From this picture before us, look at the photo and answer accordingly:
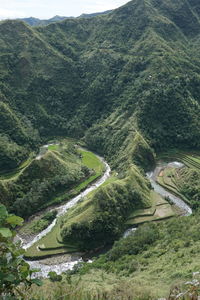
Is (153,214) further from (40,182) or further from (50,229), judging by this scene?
(40,182)

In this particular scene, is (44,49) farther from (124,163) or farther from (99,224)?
(99,224)

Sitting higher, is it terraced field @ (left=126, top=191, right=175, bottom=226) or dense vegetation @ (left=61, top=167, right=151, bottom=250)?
dense vegetation @ (left=61, top=167, right=151, bottom=250)

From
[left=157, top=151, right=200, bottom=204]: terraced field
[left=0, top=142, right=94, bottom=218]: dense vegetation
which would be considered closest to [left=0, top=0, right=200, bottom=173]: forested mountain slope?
[left=157, top=151, right=200, bottom=204]: terraced field

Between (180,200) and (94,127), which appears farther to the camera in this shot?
(94,127)

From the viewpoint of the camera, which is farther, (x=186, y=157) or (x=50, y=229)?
(x=186, y=157)

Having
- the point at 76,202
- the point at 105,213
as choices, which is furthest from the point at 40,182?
the point at 105,213

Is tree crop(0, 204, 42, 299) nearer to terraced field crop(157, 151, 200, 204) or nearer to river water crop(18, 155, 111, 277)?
river water crop(18, 155, 111, 277)

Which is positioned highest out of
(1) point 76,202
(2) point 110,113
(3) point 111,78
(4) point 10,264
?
(4) point 10,264

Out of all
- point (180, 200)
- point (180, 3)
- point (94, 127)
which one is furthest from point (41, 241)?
point (180, 3)

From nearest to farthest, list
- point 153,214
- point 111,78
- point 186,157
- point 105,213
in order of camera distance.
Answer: point 105,213 → point 153,214 → point 186,157 → point 111,78
